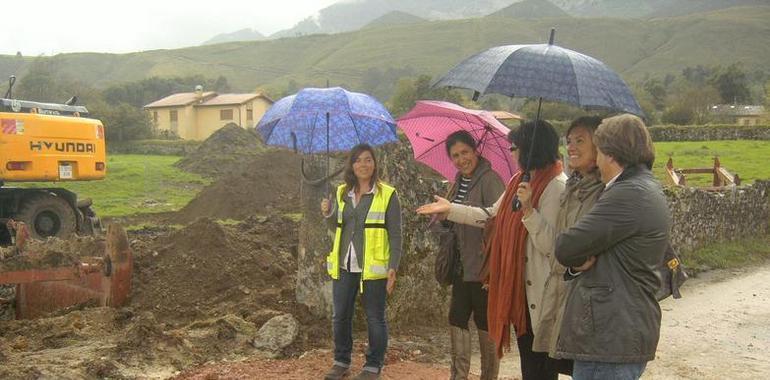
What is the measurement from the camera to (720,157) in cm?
3066

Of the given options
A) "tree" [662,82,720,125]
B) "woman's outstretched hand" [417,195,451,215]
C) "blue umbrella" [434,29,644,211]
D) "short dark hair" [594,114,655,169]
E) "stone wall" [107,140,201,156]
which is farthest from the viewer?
"tree" [662,82,720,125]

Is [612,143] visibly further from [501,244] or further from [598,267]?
[501,244]

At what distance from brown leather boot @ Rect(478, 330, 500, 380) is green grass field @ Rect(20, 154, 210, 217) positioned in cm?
1705

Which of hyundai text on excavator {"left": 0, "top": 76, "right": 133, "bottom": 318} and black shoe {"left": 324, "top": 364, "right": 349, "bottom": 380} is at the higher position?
hyundai text on excavator {"left": 0, "top": 76, "right": 133, "bottom": 318}

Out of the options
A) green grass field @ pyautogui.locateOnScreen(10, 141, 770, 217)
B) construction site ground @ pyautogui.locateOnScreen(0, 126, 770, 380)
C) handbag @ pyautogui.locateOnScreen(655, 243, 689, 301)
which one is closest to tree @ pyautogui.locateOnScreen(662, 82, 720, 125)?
green grass field @ pyautogui.locateOnScreen(10, 141, 770, 217)

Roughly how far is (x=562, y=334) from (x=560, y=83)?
5.27 feet

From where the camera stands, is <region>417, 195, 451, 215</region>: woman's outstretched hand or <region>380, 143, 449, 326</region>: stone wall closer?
<region>417, 195, 451, 215</region>: woman's outstretched hand

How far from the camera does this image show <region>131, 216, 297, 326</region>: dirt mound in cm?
770

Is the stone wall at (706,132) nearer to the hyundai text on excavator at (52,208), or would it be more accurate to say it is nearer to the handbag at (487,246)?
the hyundai text on excavator at (52,208)

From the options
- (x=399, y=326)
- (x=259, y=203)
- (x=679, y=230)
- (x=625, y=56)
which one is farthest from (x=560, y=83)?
(x=625, y=56)

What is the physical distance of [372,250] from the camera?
5164 millimetres

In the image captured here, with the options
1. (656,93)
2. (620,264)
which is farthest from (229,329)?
(656,93)

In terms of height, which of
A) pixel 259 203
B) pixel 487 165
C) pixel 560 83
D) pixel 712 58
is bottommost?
pixel 259 203

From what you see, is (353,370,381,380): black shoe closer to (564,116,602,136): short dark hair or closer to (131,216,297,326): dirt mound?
(131,216,297,326): dirt mound
